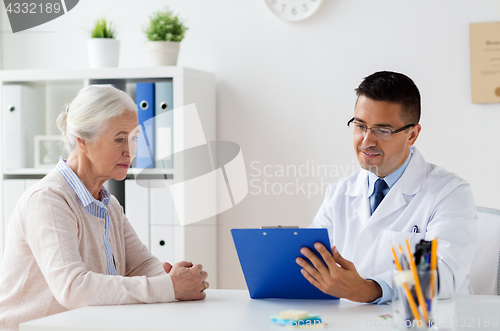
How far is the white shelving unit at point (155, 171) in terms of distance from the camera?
2467mm

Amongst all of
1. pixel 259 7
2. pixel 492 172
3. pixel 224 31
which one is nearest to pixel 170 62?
pixel 224 31

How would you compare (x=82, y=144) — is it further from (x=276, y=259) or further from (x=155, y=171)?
(x=155, y=171)

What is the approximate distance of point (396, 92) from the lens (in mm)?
1678

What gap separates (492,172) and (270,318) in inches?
69.3

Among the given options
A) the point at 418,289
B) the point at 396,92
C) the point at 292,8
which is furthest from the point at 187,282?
the point at 292,8

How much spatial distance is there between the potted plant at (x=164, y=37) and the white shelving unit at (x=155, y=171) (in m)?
0.10

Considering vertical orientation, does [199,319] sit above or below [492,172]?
below

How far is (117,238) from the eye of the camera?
1.70 metres

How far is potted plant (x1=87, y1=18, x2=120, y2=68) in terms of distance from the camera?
8.52 feet

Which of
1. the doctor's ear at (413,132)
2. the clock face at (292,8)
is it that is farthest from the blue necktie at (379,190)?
the clock face at (292,8)

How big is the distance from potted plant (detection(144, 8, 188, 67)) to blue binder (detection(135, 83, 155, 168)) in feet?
0.49

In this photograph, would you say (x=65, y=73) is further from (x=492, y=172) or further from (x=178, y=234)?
(x=492, y=172)

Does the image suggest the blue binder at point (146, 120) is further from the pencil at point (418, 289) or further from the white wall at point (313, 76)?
the pencil at point (418, 289)

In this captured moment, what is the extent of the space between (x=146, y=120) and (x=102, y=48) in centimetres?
44
